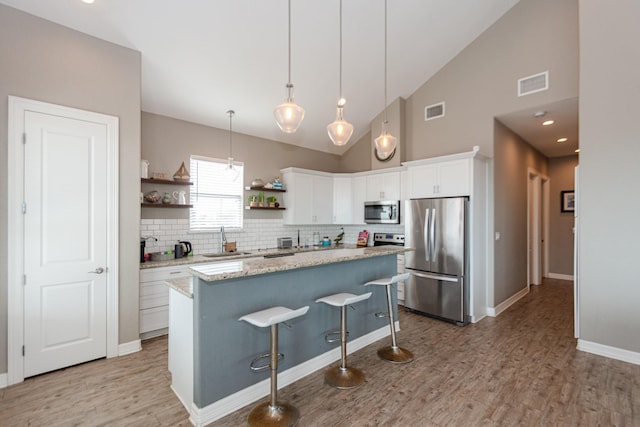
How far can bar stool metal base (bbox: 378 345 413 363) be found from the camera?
3043 mm

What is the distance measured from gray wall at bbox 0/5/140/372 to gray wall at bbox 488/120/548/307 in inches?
191

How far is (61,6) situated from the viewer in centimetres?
277

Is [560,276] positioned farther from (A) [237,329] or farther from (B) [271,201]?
(A) [237,329]

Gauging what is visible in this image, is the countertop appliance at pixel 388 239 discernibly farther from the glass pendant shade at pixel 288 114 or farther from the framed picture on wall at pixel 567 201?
the framed picture on wall at pixel 567 201

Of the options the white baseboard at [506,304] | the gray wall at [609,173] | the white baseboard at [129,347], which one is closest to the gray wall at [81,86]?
the white baseboard at [129,347]

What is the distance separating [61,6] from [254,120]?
2.60 meters

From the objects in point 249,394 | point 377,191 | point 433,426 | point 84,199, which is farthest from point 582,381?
point 84,199

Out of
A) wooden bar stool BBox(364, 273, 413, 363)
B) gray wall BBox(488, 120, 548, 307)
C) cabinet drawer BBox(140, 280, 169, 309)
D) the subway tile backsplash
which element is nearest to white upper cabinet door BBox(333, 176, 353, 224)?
the subway tile backsplash

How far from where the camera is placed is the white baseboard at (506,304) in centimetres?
448

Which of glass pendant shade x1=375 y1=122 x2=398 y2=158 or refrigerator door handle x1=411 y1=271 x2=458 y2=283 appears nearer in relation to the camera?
glass pendant shade x1=375 y1=122 x2=398 y2=158

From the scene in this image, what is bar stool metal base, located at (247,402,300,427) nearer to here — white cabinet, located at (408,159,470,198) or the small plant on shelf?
white cabinet, located at (408,159,470,198)

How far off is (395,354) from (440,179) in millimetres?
2528

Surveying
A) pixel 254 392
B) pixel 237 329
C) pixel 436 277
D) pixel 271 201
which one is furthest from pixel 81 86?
pixel 436 277

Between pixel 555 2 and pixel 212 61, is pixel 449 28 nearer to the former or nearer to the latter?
pixel 555 2
